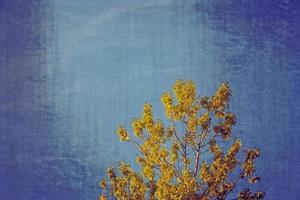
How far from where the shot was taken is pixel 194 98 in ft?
31.7

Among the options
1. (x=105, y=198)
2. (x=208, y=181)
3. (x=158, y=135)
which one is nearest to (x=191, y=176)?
(x=208, y=181)

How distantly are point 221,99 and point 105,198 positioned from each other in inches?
111

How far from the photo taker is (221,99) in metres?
9.75

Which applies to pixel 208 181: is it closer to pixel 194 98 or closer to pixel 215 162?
pixel 215 162

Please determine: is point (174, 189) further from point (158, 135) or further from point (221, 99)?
point (221, 99)

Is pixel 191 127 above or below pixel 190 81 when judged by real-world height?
below

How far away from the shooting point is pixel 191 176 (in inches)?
369

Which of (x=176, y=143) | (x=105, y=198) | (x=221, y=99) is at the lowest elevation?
(x=105, y=198)

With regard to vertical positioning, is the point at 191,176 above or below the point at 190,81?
below

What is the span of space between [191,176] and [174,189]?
39cm

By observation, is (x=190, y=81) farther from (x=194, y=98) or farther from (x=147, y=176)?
(x=147, y=176)

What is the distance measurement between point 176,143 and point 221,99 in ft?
3.87

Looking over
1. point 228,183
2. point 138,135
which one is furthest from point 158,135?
point 228,183

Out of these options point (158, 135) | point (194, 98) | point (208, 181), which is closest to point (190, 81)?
point (194, 98)
